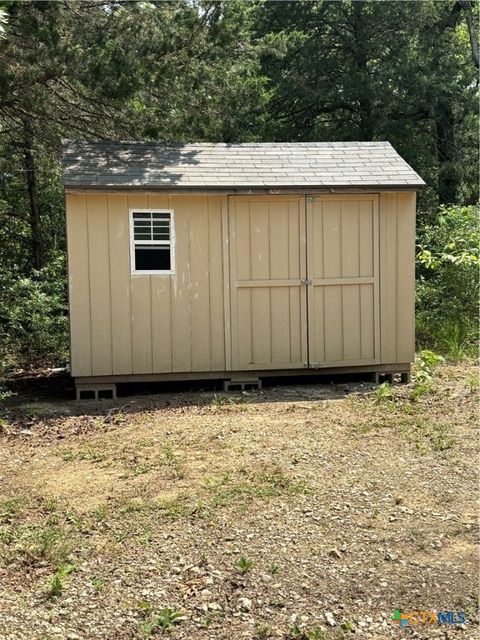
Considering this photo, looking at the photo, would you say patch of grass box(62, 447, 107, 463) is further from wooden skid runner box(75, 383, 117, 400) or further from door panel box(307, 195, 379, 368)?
door panel box(307, 195, 379, 368)

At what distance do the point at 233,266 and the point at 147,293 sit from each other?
3.26 ft

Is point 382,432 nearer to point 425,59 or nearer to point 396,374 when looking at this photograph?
point 396,374

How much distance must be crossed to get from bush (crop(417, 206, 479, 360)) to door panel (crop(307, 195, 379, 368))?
9.08ft

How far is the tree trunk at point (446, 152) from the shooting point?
17484 mm

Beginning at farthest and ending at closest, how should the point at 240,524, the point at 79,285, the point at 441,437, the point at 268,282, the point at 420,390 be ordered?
the point at 268,282 < the point at 79,285 < the point at 420,390 < the point at 441,437 < the point at 240,524

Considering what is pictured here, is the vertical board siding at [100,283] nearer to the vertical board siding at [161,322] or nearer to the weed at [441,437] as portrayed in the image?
the vertical board siding at [161,322]

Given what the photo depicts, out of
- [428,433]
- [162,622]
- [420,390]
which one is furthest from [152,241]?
[162,622]

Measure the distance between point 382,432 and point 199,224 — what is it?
316 centimetres

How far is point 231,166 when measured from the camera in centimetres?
827

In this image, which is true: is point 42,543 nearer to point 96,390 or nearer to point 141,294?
point 96,390

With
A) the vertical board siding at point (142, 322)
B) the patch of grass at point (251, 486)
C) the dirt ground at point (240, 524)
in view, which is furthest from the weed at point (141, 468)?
the vertical board siding at point (142, 322)

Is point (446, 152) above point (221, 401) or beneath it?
above

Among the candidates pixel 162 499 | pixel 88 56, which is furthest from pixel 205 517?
pixel 88 56

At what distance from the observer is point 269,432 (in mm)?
6121
